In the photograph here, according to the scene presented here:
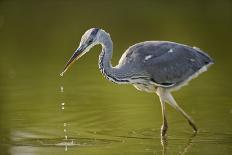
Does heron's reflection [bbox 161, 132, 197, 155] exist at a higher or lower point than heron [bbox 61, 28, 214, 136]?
lower

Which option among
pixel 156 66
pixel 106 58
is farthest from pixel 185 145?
pixel 106 58

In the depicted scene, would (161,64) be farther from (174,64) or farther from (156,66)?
(174,64)

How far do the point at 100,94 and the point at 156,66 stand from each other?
3.54 m

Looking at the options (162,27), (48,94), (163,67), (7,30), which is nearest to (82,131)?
(163,67)

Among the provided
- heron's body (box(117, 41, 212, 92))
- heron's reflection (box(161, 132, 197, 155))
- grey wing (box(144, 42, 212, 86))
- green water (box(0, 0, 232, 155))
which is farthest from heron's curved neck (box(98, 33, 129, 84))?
heron's reflection (box(161, 132, 197, 155))

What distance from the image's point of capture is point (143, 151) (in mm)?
9945

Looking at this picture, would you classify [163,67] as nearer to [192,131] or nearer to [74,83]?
[192,131]

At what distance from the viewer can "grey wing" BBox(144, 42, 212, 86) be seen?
1102 centimetres

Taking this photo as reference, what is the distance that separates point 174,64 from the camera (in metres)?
11.3

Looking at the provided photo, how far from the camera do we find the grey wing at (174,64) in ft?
36.2

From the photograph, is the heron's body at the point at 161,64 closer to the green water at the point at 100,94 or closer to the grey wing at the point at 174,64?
the grey wing at the point at 174,64

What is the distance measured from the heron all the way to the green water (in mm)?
684

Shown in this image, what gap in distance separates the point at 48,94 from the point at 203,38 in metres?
7.63

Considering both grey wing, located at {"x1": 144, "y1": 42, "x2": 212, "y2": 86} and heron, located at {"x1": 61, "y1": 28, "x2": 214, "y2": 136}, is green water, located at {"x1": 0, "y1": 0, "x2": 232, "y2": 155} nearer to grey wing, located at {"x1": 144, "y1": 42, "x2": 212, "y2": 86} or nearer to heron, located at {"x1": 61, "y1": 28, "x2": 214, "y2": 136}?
heron, located at {"x1": 61, "y1": 28, "x2": 214, "y2": 136}
